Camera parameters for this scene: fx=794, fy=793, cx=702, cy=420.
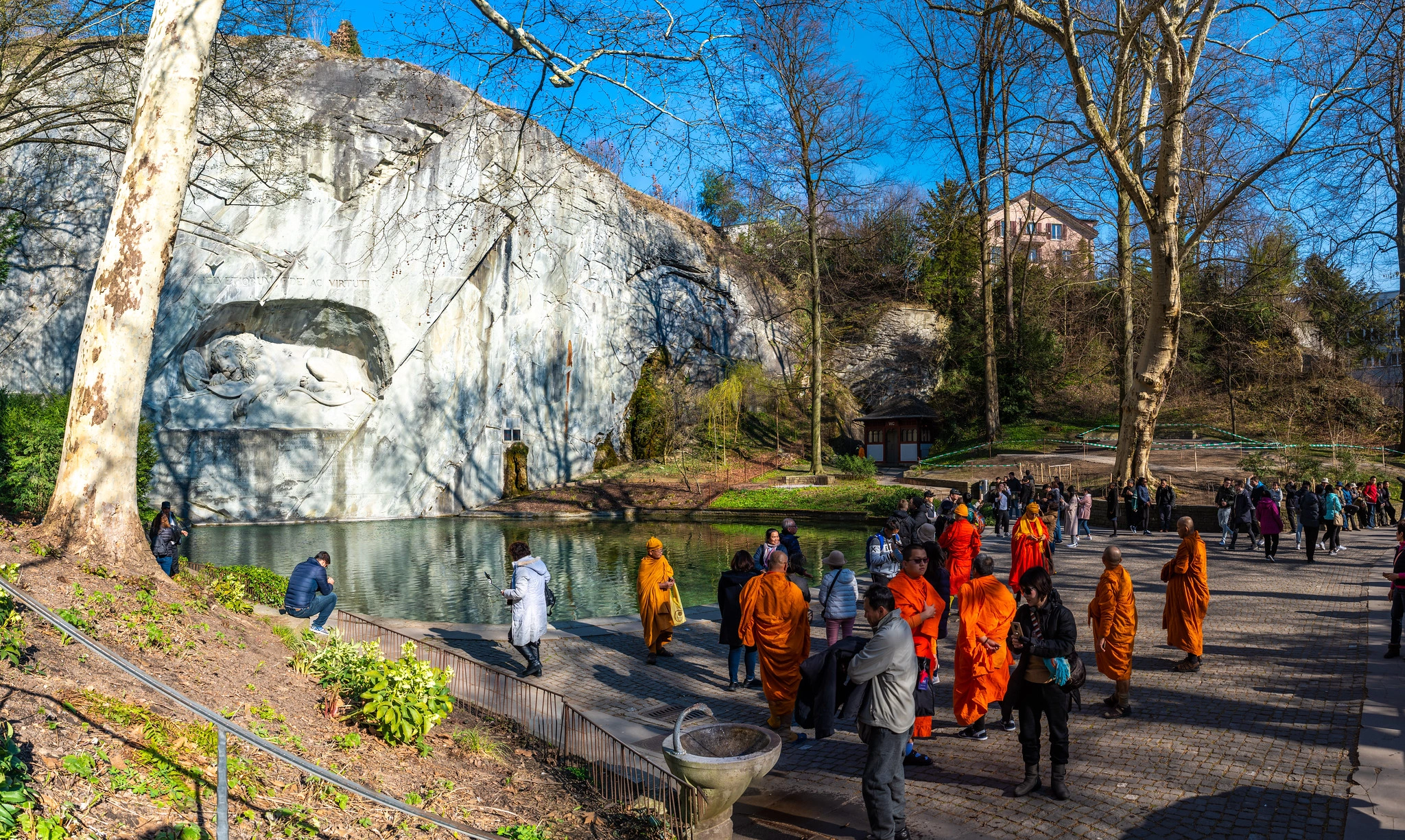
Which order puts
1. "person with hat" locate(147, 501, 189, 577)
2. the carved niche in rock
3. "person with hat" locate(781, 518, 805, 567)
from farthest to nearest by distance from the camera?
1. the carved niche in rock
2. "person with hat" locate(147, 501, 189, 577)
3. "person with hat" locate(781, 518, 805, 567)

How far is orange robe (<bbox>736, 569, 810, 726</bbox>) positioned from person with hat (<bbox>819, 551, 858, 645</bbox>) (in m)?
0.91

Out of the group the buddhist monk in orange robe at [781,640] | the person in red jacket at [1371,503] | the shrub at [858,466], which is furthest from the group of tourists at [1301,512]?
the shrub at [858,466]

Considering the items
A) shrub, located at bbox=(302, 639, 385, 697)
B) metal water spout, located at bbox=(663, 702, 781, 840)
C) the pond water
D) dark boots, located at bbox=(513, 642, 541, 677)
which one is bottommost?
the pond water

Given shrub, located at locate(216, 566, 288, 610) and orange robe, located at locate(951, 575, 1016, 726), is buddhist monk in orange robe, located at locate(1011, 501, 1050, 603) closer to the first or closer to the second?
orange robe, located at locate(951, 575, 1016, 726)

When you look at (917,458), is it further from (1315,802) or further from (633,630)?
(1315,802)

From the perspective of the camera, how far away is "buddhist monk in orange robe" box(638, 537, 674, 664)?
9477mm

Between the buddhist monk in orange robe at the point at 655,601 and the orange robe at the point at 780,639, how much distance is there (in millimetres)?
2323

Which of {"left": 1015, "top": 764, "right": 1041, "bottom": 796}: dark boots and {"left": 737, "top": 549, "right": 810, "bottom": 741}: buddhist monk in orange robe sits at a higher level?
{"left": 737, "top": 549, "right": 810, "bottom": 741}: buddhist monk in orange robe

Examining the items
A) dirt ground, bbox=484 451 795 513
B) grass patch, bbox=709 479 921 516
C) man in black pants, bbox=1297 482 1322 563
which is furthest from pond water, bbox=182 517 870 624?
man in black pants, bbox=1297 482 1322 563

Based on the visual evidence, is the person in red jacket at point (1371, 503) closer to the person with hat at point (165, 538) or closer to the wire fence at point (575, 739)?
the wire fence at point (575, 739)

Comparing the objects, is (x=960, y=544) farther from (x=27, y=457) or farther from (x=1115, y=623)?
(x=27, y=457)

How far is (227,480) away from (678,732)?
29.5 meters

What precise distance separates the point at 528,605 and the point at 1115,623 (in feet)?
18.8

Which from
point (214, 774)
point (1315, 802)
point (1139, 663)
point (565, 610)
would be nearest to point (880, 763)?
point (1315, 802)
